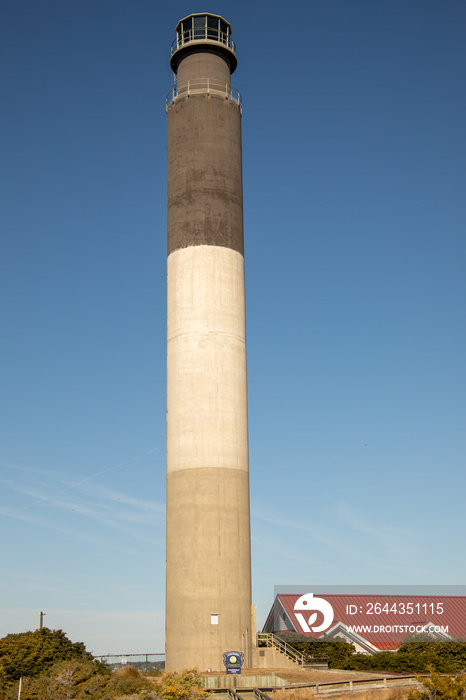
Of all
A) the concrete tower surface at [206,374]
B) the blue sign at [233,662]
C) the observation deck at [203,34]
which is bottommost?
the blue sign at [233,662]

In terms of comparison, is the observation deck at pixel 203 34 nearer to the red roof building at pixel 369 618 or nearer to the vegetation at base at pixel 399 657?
the vegetation at base at pixel 399 657

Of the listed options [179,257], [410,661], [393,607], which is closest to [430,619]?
[393,607]

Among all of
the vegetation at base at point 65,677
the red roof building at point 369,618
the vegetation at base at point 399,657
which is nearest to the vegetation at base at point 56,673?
the vegetation at base at point 65,677

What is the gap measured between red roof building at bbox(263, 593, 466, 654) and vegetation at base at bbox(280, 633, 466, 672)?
39.3 feet

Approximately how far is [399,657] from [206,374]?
20.6m

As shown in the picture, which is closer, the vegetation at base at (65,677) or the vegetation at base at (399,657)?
the vegetation at base at (65,677)

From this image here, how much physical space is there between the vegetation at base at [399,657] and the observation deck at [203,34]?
4197 cm

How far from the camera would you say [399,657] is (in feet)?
156

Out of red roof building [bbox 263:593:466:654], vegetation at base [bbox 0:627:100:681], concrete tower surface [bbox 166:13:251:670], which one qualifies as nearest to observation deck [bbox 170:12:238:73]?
concrete tower surface [bbox 166:13:251:670]

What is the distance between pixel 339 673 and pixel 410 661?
461 cm

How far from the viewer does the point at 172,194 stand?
176ft

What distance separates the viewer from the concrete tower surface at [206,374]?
1839 inches

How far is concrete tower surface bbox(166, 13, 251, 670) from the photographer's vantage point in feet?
153

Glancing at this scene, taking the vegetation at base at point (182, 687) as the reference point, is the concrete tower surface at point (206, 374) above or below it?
above
